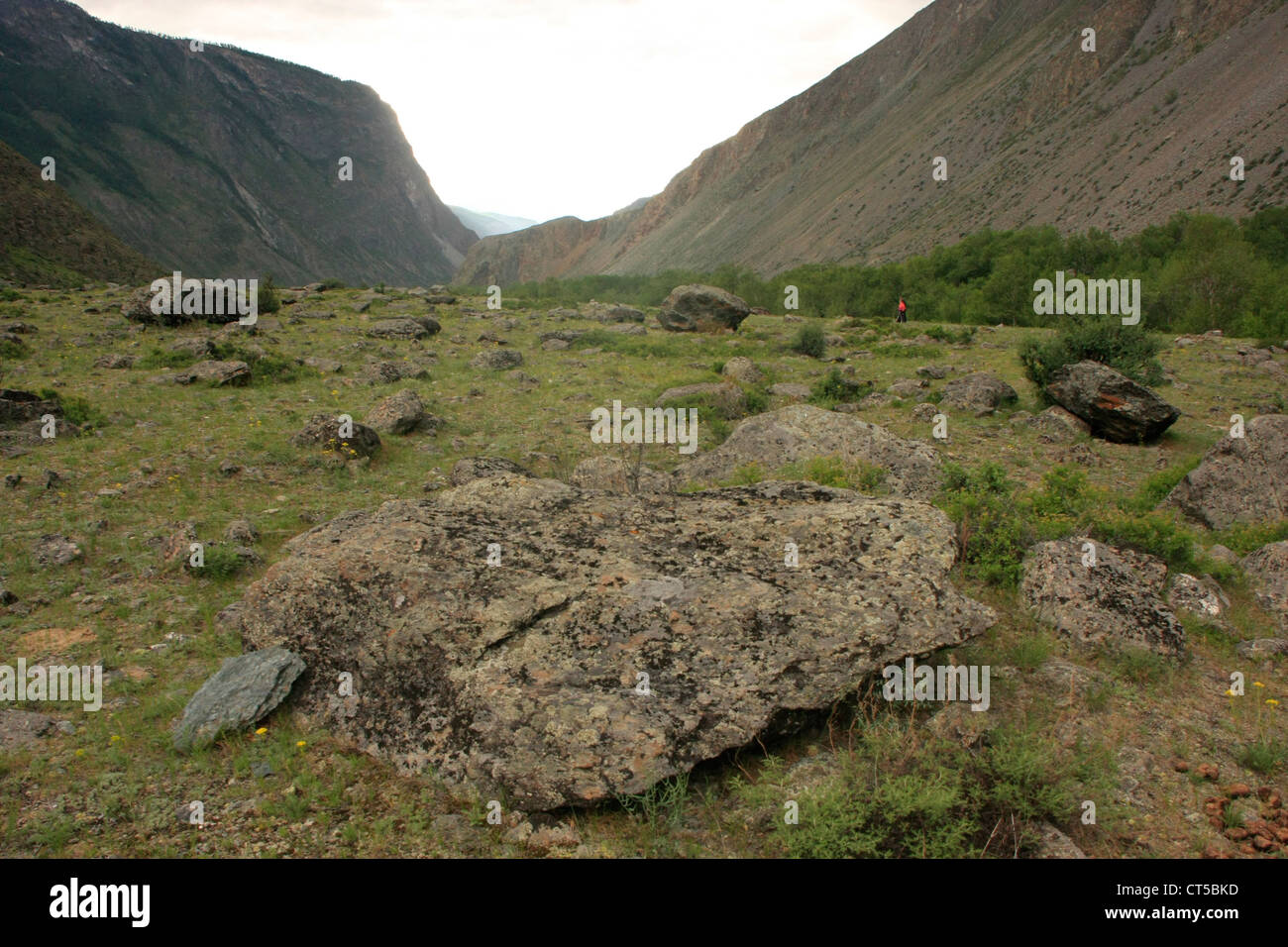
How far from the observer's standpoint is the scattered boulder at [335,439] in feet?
37.6

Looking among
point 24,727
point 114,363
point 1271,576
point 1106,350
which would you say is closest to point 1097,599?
point 1271,576

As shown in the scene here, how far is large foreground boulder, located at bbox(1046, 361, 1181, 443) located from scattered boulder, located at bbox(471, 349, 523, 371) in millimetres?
13585

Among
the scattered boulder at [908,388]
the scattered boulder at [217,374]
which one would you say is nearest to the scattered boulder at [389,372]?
the scattered boulder at [217,374]

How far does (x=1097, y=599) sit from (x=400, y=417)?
11.1m

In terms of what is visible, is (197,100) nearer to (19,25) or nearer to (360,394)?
(19,25)

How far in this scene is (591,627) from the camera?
474 centimetres

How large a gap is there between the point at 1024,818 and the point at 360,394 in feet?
49.4

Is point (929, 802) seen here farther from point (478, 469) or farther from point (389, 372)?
point (389, 372)

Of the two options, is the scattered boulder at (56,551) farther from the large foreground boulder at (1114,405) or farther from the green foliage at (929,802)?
the large foreground boulder at (1114,405)

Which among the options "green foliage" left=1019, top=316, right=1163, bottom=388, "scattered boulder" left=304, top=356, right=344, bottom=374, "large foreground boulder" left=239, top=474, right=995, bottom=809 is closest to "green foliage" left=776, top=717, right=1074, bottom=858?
"large foreground boulder" left=239, top=474, right=995, bottom=809

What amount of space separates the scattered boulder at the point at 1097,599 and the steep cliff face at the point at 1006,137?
5688cm

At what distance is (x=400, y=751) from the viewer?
433 cm
